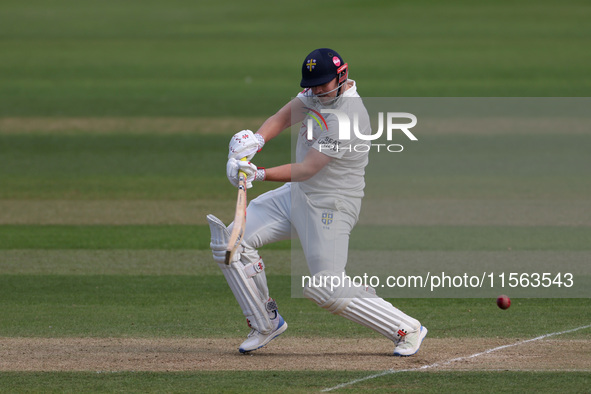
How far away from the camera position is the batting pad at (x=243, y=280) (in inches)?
265

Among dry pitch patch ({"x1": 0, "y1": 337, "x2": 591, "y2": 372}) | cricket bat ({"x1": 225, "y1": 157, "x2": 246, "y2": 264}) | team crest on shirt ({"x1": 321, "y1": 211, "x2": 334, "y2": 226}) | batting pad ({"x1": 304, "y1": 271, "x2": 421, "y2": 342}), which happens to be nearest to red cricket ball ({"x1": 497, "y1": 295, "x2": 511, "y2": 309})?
dry pitch patch ({"x1": 0, "y1": 337, "x2": 591, "y2": 372})

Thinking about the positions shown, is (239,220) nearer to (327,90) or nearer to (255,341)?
(255,341)

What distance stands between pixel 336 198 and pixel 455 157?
12.6 m

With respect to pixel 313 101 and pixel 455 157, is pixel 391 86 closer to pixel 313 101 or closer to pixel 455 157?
pixel 455 157

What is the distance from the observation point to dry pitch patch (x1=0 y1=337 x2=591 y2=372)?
6.49m

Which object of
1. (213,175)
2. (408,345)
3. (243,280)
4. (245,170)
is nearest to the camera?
(245,170)

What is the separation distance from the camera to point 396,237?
1212cm

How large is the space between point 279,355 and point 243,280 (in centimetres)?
57

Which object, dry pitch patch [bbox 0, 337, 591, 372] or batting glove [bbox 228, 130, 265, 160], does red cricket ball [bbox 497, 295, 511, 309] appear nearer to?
dry pitch patch [bbox 0, 337, 591, 372]

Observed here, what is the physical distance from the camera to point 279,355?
6883mm

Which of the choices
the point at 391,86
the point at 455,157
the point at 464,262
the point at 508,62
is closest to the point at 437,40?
the point at 508,62

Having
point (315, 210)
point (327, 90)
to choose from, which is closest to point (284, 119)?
point (327, 90)

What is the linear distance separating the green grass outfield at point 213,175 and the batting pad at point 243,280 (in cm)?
40

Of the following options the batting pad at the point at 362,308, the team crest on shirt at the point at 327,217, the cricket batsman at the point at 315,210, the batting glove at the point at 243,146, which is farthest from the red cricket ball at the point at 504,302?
the batting glove at the point at 243,146
